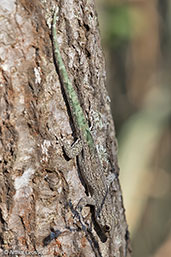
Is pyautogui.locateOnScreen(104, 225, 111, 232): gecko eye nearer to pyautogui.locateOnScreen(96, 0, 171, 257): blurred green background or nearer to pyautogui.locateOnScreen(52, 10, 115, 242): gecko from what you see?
pyautogui.locateOnScreen(52, 10, 115, 242): gecko

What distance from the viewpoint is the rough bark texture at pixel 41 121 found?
246 cm

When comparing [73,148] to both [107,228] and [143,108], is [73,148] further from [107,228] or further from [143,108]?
[143,108]

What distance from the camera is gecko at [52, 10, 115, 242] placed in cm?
269

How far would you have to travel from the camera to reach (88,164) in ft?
9.92

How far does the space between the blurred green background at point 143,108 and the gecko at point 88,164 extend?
614 centimetres

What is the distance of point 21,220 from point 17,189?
21 centimetres

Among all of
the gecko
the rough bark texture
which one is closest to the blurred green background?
the gecko

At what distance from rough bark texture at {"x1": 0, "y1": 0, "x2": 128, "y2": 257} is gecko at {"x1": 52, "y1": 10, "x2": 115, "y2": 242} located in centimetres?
4

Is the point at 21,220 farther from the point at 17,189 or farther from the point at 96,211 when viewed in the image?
the point at 96,211

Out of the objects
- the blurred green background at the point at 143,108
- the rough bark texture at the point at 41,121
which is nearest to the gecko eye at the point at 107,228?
the rough bark texture at the point at 41,121

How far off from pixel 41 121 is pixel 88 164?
0.59 m

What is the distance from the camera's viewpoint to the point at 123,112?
37.6ft

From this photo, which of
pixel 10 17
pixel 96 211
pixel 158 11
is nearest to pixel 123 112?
pixel 158 11

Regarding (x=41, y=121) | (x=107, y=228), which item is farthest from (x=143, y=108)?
(x=41, y=121)
